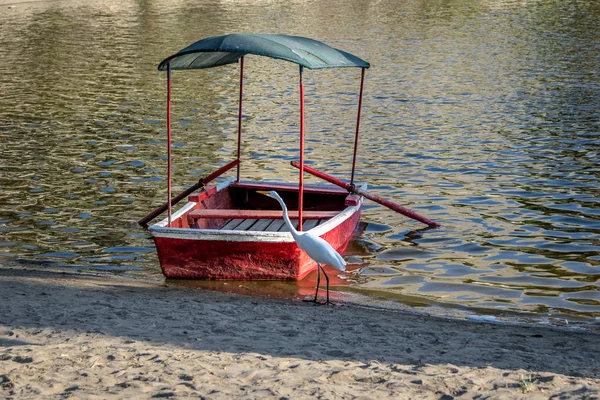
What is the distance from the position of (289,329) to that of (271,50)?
10.7ft

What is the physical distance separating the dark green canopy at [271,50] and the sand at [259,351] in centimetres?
270

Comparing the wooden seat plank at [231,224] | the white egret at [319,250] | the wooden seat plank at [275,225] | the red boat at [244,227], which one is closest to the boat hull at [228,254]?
the red boat at [244,227]

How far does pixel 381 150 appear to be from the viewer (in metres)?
18.4

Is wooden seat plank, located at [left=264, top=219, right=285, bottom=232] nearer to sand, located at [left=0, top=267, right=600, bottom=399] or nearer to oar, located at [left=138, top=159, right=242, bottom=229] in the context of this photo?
oar, located at [left=138, top=159, right=242, bottom=229]

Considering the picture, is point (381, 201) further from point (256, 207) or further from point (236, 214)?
point (236, 214)

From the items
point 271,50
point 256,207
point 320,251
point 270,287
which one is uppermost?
point 271,50

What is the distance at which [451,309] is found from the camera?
32.6ft

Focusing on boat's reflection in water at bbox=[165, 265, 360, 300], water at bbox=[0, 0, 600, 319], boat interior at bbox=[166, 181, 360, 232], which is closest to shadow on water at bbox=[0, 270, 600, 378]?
boat's reflection in water at bbox=[165, 265, 360, 300]

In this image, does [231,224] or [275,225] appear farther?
[231,224]

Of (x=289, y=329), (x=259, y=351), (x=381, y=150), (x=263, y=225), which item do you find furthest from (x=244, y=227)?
(x=381, y=150)

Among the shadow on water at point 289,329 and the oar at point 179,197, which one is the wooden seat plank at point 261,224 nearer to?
the oar at point 179,197

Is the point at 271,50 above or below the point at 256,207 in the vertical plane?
above

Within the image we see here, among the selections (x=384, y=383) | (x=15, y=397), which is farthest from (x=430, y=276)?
(x=15, y=397)

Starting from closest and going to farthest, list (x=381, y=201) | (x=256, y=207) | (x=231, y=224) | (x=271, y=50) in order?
(x=271, y=50), (x=231, y=224), (x=381, y=201), (x=256, y=207)
